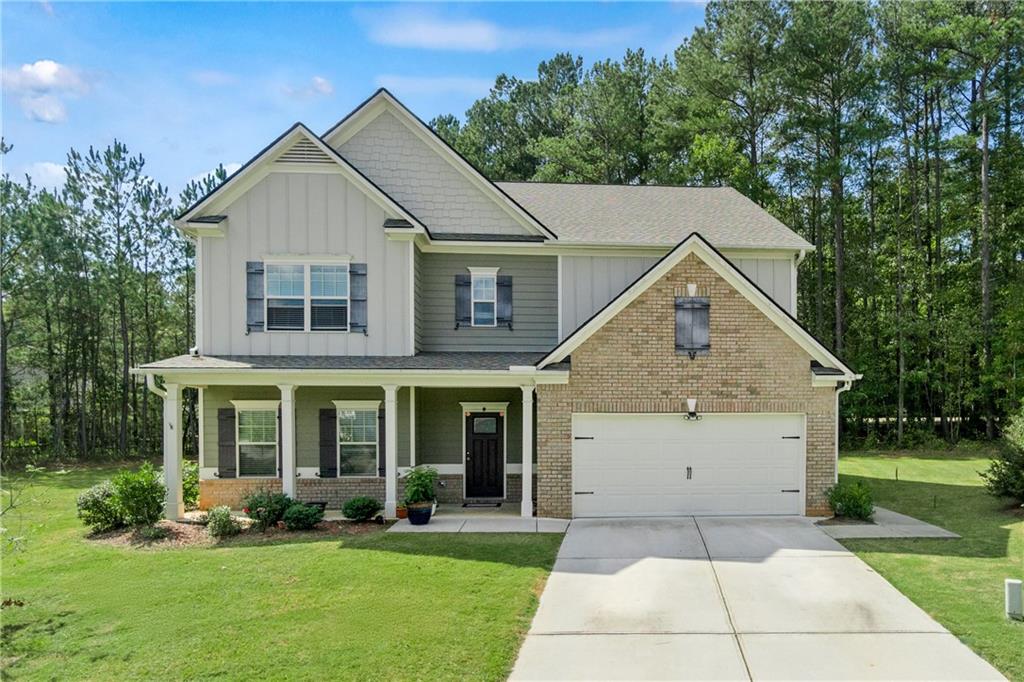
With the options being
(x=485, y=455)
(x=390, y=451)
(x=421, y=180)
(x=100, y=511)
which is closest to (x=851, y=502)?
(x=485, y=455)

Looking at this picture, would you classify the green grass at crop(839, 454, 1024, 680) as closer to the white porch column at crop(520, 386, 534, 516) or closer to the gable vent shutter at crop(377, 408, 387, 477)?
the white porch column at crop(520, 386, 534, 516)

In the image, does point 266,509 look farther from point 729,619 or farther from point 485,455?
point 729,619

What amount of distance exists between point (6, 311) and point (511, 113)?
2889 cm

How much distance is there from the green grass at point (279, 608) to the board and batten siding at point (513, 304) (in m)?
5.06

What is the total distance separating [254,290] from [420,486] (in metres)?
5.72

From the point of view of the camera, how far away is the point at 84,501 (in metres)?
11.2

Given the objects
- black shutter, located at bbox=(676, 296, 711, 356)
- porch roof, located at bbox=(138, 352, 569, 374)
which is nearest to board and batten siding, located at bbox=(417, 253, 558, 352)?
porch roof, located at bbox=(138, 352, 569, 374)

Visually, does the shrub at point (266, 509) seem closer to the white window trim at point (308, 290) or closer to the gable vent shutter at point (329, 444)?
the gable vent shutter at point (329, 444)

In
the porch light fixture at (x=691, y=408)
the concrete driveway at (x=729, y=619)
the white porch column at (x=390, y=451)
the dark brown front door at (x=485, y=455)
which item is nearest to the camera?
the concrete driveway at (x=729, y=619)

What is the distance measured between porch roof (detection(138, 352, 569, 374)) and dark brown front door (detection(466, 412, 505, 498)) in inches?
62.5

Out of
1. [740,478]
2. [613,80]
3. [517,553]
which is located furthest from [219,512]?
[613,80]

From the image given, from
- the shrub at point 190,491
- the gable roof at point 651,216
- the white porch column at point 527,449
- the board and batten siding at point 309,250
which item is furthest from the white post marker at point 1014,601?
the shrub at point 190,491

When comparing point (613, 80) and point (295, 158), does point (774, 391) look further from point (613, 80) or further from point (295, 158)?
point (613, 80)

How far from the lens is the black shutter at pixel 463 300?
14070 millimetres
